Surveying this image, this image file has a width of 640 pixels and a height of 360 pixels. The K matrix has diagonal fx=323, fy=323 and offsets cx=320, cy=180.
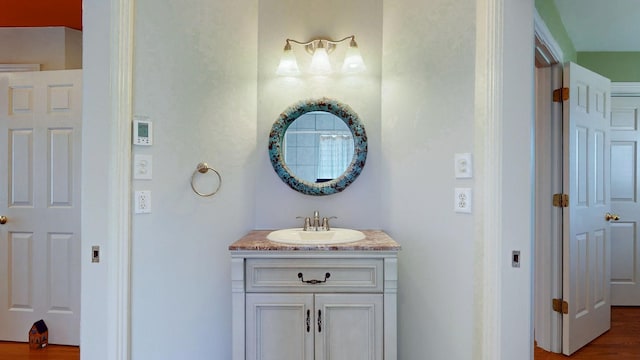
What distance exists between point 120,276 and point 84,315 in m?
0.20

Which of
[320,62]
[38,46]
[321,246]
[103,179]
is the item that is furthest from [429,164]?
[38,46]


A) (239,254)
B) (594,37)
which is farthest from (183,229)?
(594,37)

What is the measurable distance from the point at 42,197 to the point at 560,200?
3.58 metres

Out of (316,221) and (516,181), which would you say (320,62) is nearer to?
(316,221)

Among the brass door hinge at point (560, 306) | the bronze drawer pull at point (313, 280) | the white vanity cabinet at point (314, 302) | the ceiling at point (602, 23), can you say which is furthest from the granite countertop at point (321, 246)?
the ceiling at point (602, 23)

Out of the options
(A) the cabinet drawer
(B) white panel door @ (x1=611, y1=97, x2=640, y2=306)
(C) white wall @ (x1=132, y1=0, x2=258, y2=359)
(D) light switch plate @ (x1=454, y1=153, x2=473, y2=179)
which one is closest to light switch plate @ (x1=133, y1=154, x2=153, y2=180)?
(C) white wall @ (x1=132, y1=0, x2=258, y2=359)

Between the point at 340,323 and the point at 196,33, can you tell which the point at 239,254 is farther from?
the point at 196,33

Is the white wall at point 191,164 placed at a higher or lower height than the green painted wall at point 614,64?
lower

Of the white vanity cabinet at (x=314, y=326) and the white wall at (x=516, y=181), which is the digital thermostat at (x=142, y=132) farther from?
the white wall at (x=516, y=181)

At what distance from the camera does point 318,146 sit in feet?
6.89

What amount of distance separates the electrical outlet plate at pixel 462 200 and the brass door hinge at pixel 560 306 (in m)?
1.38

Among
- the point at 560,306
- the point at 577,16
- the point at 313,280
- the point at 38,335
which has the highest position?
the point at 577,16

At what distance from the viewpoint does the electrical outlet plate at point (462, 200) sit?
1.46 m

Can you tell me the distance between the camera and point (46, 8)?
2.29 m
